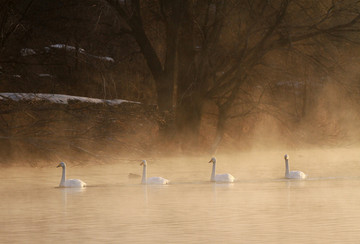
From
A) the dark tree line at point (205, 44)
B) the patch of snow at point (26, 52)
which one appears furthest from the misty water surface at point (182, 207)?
the patch of snow at point (26, 52)

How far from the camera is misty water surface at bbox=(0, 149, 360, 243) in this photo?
11.5m

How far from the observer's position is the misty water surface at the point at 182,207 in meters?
11.5

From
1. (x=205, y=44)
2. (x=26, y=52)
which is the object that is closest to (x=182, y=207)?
(x=26, y=52)

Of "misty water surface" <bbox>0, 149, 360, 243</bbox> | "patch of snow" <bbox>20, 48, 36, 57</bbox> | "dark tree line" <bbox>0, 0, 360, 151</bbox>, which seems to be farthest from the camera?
"dark tree line" <bbox>0, 0, 360, 151</bbox>

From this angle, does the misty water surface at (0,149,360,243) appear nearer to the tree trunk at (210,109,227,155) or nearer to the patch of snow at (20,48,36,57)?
the tree trunk at (210,109,227,155)

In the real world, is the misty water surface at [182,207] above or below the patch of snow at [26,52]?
below

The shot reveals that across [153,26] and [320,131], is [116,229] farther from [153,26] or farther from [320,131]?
[320,131]

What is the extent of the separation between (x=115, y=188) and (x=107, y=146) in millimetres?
1922

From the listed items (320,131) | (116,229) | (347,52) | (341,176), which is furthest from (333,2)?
(116,229)

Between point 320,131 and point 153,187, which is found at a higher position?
point 320,131

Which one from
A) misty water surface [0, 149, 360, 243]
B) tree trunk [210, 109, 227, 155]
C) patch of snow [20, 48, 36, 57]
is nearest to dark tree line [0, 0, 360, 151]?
tree trunk [210, 109, 227, 155]

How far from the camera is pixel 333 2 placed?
2419cm

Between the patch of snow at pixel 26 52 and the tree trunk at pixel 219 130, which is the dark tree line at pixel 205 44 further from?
the patch of snow at pixel 26 52

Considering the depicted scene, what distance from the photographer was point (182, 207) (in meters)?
15.0
